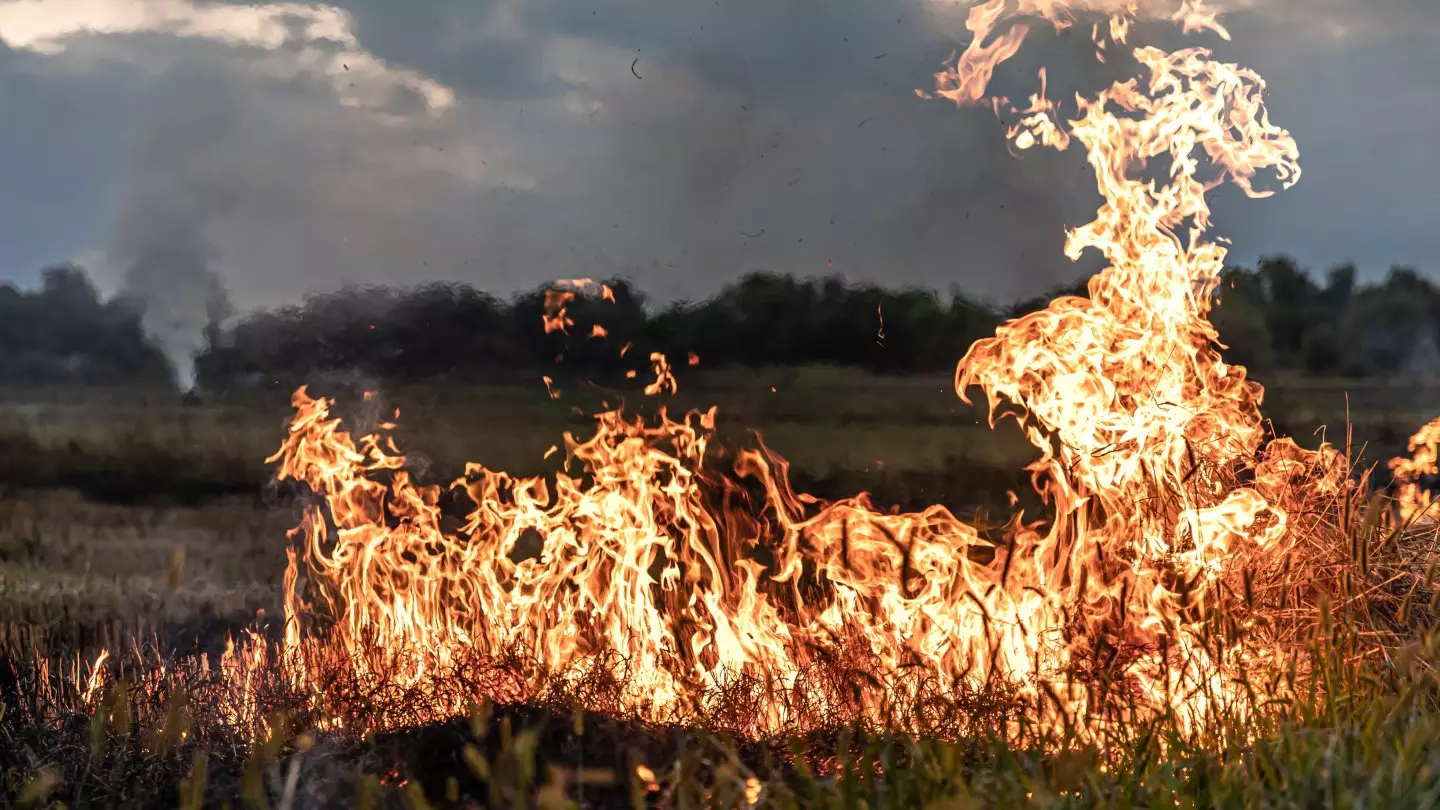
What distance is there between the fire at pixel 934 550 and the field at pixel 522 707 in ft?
2.56

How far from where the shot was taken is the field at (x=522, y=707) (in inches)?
191

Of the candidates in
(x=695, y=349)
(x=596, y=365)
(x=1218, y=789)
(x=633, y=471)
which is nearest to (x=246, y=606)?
(x=596, y=365)

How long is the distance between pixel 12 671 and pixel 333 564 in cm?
209

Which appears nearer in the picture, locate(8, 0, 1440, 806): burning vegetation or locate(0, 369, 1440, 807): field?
locate(0, 369, 1440, 807): field

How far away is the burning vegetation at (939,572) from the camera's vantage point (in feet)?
23.8

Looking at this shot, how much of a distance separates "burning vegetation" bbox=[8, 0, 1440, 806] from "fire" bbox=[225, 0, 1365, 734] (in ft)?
0.07

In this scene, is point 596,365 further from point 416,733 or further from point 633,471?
point 416,733

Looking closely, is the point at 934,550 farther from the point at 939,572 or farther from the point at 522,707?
the point at 522,707

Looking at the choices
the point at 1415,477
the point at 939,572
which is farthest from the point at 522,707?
the point at 1415,477

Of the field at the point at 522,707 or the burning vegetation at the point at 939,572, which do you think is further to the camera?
the burning vegetation at the point at 939,572

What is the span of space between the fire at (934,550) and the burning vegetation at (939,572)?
0.8 inches

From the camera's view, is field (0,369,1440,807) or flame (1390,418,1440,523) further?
flame (1390,418,1440,523)

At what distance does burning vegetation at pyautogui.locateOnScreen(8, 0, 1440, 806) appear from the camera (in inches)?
285

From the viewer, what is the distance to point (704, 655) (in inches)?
344
